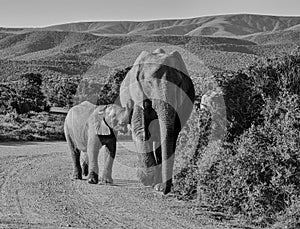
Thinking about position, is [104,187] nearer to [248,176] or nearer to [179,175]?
[179,175]

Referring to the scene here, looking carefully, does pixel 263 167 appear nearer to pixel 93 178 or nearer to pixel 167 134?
pixel 167 134

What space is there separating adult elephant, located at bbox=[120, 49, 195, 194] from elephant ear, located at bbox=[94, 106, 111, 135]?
674mm

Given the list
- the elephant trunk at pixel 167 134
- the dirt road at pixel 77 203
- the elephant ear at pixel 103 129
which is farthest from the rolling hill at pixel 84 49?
the elephant trunk at pixel 167 134

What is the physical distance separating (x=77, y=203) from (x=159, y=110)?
2401mm

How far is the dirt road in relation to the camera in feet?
30.2

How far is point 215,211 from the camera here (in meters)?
9.98

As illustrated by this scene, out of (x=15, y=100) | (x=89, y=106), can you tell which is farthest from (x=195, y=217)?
(x=15, y=100)

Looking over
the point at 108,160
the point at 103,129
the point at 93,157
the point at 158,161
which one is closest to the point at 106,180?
the point at 108,160

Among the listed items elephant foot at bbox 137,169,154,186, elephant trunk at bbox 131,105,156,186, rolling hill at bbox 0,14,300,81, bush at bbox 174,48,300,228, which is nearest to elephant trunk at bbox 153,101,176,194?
bush at bbox 174,48,300,228

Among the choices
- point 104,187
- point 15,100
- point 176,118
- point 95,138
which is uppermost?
point 176,118

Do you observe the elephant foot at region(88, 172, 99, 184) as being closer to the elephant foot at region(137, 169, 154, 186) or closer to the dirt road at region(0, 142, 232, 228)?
the dirt road at region(0, 142, 232, 228)

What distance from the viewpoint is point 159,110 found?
1136 cm

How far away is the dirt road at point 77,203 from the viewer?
30.2 feet

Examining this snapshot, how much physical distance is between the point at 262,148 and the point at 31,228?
12.6 ft
